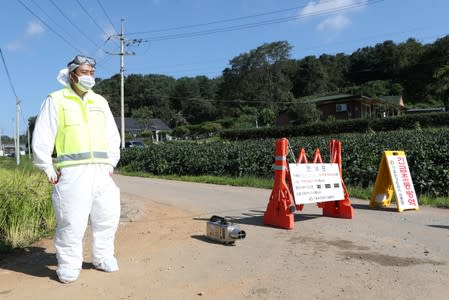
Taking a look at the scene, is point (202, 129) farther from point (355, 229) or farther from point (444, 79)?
point (355, 229)

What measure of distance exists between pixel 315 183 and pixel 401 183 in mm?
2798

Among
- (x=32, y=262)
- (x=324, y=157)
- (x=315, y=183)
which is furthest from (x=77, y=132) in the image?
(x=324, y=157)

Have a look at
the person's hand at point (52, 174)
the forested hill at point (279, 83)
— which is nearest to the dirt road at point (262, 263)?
the person's hand at point (52, 174)

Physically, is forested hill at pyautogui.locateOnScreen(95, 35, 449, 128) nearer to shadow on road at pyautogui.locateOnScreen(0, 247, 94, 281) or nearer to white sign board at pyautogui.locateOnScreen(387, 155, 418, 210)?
white sign board at pyautogui.locateOnScreen(387, 155, 418, 210)

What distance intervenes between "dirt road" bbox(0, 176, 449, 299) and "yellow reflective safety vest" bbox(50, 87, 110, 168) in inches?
51.6

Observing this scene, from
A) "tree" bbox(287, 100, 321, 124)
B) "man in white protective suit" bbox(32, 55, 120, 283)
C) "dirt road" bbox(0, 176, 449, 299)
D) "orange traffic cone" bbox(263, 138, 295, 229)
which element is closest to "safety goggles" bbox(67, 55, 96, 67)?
"man in white protective suit" bbox(32, 55, 120, 283)

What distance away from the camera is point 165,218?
8758 mm

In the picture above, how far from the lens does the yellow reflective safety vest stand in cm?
478

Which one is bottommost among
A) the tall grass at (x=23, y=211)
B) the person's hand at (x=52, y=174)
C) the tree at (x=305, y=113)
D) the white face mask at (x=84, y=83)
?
the tall grass at (x=23, y=211)

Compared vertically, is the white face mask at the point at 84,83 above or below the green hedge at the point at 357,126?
below

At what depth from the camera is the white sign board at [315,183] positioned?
308 inches

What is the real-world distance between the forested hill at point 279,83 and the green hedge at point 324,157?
59.2 metres

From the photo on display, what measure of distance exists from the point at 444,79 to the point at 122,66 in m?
34.0

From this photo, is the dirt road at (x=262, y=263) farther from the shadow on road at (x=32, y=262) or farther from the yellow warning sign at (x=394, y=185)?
the yellow warning sign at (x=394, y=185)
